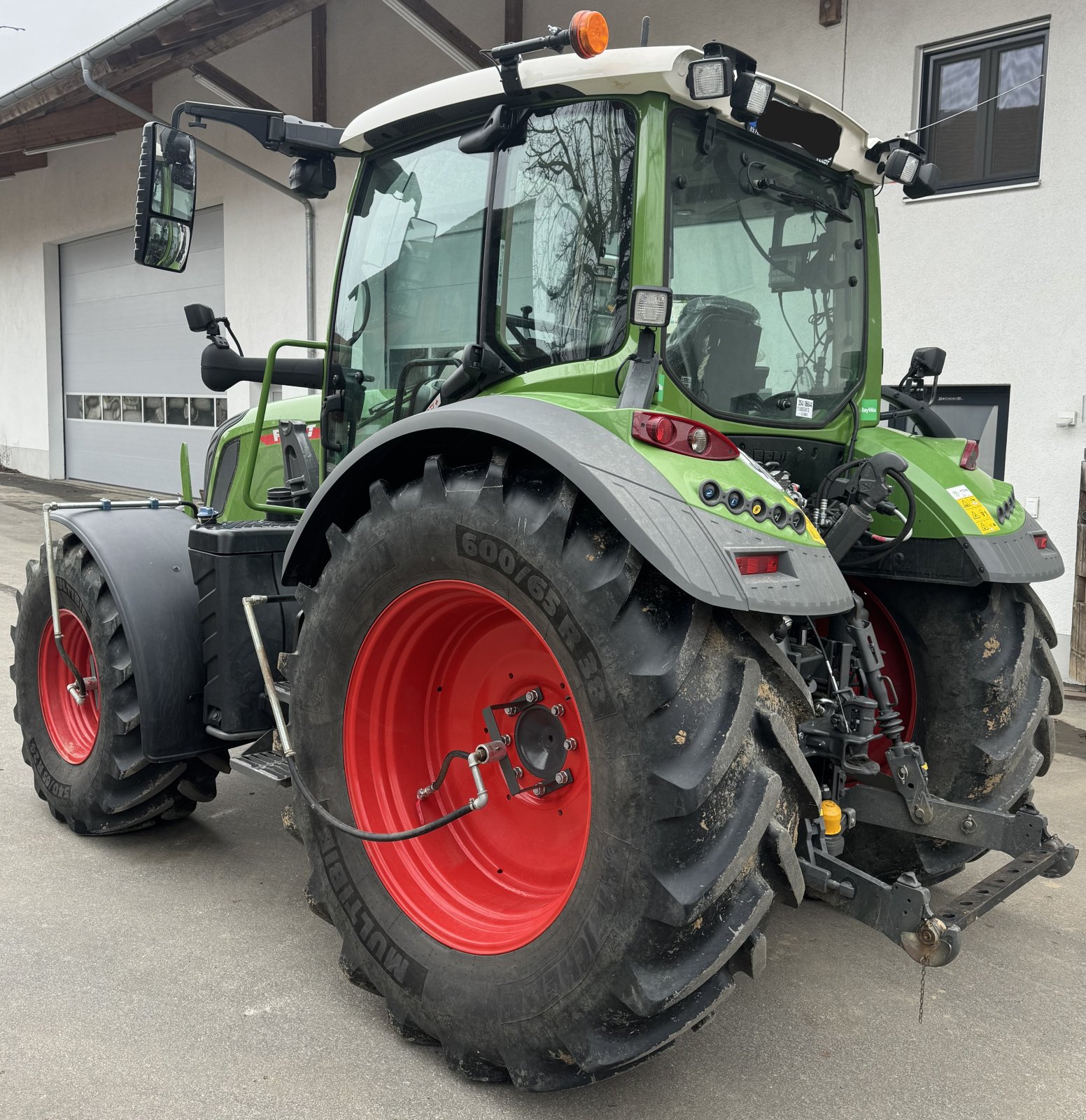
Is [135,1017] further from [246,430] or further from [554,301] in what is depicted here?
[246,430]

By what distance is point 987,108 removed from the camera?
6.74 m

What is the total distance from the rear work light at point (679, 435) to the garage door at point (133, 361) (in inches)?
466

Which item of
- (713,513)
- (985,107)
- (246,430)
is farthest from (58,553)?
(985,107)

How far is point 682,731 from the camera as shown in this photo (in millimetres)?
2043

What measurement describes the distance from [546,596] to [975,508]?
1.55 m

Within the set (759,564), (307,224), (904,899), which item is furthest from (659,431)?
(307,224)

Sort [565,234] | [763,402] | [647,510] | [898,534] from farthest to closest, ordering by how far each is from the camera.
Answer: [898,534] < [763,402] < [565,234] < [647,510]

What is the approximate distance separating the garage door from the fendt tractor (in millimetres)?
10565

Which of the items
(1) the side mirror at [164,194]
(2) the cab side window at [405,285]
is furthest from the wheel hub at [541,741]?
(1) the side mirror at [164,194]

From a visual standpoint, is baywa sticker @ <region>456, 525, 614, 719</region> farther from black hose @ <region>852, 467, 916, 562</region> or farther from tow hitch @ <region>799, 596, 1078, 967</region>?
black hose @ <region>852, 467, 916, 562</region>

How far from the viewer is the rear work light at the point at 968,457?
3.32 meters

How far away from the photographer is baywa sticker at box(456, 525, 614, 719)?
83.7 inches

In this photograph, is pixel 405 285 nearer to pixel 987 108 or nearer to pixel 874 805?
pixel 874 805

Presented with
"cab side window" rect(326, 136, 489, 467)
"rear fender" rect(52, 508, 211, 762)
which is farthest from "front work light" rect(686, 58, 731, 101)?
"rear fender" rect(52, 508, 211, 762)
